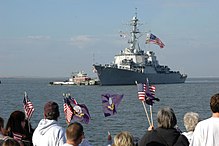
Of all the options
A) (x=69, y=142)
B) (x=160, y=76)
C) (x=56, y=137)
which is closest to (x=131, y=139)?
(x=69, y=142)

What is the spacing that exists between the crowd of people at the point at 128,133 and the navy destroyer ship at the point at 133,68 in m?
83.1

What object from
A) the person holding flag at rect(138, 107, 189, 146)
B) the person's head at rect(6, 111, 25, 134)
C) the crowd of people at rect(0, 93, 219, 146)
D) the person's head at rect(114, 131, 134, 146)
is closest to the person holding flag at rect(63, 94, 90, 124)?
the crowd of people at rect(0, 93, 219, 146)

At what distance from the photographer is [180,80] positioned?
121 m

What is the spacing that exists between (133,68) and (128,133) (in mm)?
89017

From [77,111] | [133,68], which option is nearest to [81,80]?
[133,68]

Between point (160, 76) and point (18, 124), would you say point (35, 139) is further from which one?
point (160, 76)

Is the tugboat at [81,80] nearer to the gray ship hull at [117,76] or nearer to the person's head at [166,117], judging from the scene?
the gray ship hull at [117,76]

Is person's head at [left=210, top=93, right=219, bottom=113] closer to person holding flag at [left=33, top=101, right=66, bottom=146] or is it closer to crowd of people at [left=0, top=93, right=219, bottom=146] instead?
crowd of people at [left=0, top=93, right=219, bottom=146]

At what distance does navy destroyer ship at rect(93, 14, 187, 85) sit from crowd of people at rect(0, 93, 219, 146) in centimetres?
8309

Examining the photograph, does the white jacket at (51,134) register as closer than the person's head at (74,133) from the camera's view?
No

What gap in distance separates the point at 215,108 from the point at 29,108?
14.2 feet

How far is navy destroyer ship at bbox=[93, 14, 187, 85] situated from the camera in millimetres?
90938

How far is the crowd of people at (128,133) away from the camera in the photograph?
4770 millimetres

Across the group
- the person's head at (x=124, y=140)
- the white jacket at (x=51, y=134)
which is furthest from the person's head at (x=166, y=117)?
the white jacket at (x=51, y=134)
